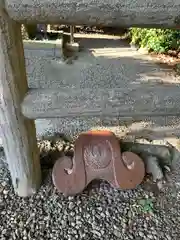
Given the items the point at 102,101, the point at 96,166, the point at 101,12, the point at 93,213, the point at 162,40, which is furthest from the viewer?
the point at 162,40

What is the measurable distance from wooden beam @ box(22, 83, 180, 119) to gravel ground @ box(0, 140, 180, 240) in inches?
22.2

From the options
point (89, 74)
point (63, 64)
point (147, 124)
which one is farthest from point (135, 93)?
point (63, 64)

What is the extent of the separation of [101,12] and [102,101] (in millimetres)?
451

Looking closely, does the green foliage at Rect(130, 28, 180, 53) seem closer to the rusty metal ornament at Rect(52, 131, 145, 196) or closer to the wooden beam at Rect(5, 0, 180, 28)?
the rusty metal ornament at Rect(52, 131, 145, 196)

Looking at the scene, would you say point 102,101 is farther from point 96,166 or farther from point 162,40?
point 162,40

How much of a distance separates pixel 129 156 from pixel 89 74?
2915 mm

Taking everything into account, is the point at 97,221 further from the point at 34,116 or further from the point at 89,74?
the point at 89,74

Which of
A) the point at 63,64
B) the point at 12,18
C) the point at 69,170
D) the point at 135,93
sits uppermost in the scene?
the point at 12,18

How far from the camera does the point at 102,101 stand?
1523 mm

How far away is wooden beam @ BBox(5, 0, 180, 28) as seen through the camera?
1.17 metres

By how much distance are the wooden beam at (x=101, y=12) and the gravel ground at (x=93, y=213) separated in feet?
3.33

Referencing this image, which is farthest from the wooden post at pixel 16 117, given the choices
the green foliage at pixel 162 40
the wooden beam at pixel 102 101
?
the green foliage at pixel 162 40

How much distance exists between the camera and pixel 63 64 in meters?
5.11

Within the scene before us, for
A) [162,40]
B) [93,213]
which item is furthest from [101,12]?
[162,40]
